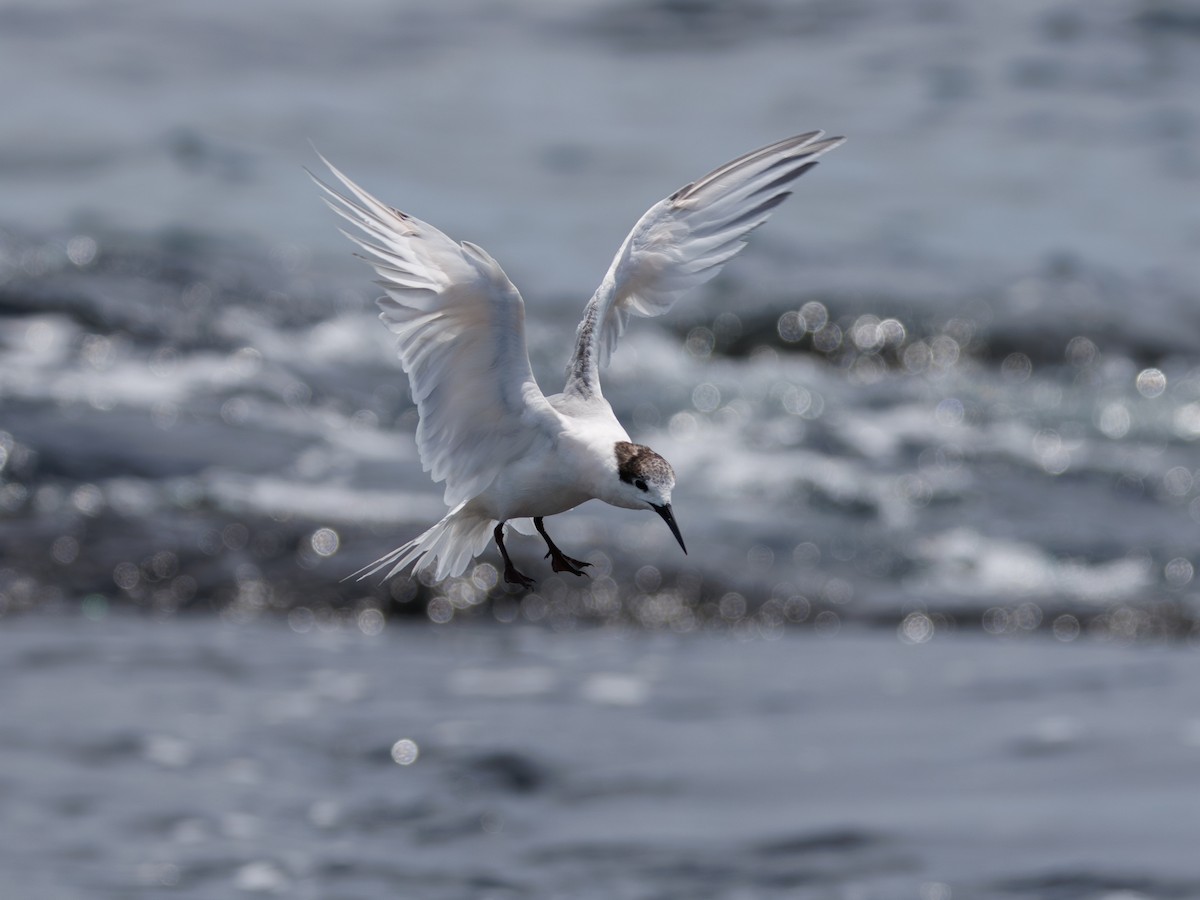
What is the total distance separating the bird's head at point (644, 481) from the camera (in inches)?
171

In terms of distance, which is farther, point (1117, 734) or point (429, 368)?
point (1117, 734)

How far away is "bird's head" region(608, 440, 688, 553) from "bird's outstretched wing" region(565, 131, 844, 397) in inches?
41.5

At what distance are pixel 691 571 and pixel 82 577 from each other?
5.13 metres

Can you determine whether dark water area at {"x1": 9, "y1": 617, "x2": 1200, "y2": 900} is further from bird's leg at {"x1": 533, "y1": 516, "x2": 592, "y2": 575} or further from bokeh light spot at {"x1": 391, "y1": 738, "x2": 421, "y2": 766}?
bird's leg at {"x1": 533, "y1": 516, "x2": 592, "y2": 575}

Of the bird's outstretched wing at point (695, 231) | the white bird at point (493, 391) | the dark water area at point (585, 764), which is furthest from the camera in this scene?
the dark water area at point (585, 764)

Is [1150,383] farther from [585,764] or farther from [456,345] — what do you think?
[456,345]

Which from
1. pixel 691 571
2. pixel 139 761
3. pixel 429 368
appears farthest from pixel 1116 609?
pixel 429 368

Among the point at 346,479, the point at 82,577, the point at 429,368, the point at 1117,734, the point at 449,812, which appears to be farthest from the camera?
the point at 346,479

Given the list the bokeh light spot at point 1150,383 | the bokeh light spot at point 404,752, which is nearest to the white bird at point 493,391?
the bokeh light spot at point 404,752

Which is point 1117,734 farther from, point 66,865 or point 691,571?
point 66,865

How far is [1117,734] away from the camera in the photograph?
43.2ft

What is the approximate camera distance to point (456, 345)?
15.9 ft

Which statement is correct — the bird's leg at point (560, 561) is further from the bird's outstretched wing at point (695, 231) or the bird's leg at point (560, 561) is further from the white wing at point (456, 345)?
the bird's outstretched wing at point (695, 231)

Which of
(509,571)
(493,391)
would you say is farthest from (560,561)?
(493,391)
